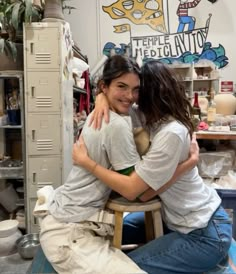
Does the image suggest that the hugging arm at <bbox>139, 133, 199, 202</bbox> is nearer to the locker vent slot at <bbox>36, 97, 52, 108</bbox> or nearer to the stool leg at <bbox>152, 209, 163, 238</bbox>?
the stool leg at <bbox>152, 209, 163, 238</bbox>

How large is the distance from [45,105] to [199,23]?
3.57 m

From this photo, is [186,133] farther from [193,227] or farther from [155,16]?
[155,16]

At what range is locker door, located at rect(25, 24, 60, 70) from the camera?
2.27 metres

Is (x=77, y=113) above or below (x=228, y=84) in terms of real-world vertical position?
below

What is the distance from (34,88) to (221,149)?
1.70 m

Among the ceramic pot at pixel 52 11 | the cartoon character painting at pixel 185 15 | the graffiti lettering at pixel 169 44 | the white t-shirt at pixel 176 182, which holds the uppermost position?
the cartoon character painting at pixel 185 15

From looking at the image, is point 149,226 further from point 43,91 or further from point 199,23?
point 199,23

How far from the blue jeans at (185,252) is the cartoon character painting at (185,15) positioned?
4.34 meters

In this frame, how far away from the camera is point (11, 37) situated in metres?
2.44

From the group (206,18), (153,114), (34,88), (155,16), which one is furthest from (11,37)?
(206,18)

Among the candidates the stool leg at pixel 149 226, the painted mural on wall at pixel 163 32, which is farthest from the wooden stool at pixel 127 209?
the painted mural on wall at pixel 163 32

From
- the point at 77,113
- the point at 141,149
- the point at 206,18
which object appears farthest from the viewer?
the point at 206,18

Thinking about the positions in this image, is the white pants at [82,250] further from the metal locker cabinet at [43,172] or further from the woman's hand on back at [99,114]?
the metal locker cabinet at [43,172]

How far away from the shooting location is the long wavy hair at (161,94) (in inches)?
47.7
